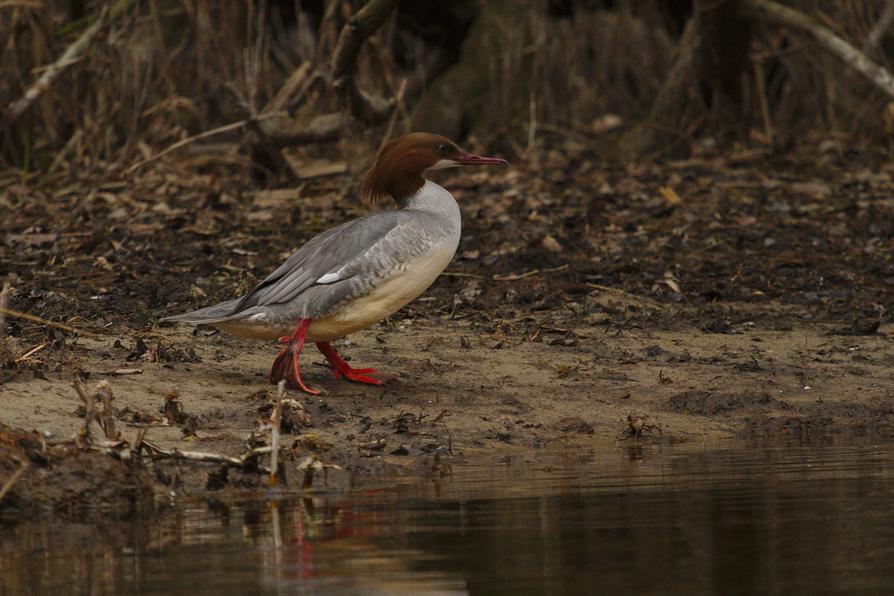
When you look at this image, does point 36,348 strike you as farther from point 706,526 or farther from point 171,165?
point 171,165

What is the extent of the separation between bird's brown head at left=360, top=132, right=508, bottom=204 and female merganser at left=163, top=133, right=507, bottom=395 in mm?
237

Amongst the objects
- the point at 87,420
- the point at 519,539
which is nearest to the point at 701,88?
the point at 87,420

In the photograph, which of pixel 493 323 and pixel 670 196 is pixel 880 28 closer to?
pixel 670 196

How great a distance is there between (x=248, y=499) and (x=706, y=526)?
71.0 inches

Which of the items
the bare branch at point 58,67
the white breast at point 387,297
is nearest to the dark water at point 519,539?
the white breast at point 387,297

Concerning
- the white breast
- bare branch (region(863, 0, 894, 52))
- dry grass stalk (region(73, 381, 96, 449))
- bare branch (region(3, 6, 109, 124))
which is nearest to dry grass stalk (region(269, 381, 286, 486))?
dry grass stalk (region(73, 381, 96, 449))

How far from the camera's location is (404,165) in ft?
25.6

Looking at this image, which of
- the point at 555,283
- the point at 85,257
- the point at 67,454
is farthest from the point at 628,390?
the point at 85,257

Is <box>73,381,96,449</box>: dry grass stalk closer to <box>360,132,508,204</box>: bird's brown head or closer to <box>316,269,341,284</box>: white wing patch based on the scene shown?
<box>316,269,341,284</box>: white wing patch

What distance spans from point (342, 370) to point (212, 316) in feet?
2.37

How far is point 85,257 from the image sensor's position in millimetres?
10477

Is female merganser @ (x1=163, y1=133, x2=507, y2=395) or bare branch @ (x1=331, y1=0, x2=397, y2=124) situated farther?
bare branch @ (x1=331, y1=0, x2=397, y2=124)

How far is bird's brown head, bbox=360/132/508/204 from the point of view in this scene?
780 centimetres

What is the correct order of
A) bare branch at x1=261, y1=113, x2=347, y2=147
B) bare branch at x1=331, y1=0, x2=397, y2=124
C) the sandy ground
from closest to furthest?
1. the sandy ground
2. bare branch at x1=331, y1=0, x2=397, y2=124
3. bare branch at x1=261, y1=113, x2=347, y2=147
